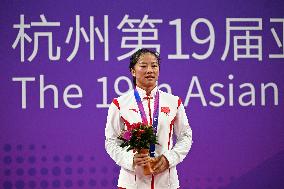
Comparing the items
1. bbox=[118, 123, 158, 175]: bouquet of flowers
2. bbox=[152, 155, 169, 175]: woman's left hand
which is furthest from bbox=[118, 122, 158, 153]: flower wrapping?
bbox=[152, 155, 169, 175]: woman's left hand

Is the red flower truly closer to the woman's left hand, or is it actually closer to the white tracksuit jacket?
the white tracksuit jacket

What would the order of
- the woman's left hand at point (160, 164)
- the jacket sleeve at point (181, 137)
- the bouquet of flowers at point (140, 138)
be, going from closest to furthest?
the bouquet of flowers at point (140, 138)
the woman's left hand at point (160, 164)
the jacket sleeve at point (181, 137)

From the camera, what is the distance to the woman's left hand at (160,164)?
2.86 m

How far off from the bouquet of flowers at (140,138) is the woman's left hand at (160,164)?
0.37ft

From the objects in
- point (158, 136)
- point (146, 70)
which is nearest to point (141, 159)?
point (158, 136)

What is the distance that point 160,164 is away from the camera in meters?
2.87

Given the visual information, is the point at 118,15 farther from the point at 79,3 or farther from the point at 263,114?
the point at 263,114

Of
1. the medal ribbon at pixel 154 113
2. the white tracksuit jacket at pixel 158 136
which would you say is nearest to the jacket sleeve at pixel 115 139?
the white tracksuit jacket at pixel 158 136

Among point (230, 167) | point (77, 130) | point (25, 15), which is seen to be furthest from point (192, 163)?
point (25, 15)

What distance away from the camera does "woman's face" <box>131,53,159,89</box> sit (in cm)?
305

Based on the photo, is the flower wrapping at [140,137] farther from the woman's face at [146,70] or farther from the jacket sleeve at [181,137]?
the woman's face at [146,70]

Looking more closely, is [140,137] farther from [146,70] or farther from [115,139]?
[146,70]

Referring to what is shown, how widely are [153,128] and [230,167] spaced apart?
7.03ft

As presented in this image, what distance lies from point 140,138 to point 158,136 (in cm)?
27
